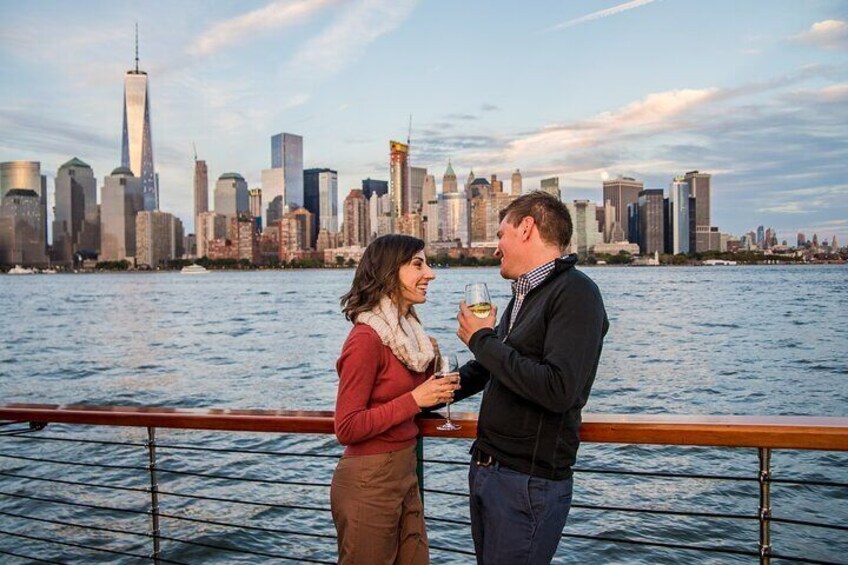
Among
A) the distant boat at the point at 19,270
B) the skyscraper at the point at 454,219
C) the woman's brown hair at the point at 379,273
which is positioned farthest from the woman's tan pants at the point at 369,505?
the distant boat at the point at 19,270

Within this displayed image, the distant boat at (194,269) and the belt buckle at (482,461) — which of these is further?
the distant boat at (194,269)

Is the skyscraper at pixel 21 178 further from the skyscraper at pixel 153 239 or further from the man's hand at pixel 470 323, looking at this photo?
the man's hand at pixel 470 323

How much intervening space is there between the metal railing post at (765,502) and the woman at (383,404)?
98 cm

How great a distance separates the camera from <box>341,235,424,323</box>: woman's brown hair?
2.45 metres

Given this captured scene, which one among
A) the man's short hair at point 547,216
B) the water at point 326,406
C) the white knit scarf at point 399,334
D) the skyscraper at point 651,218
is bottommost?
the water at point 326,406

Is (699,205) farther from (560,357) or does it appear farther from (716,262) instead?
(560,357)

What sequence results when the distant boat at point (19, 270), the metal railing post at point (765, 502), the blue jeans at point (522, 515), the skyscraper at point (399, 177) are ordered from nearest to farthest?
the blue jeans at point (522, 515), the metal railing post at point (765, 502), the distant boat at point (19, 270), the skyscraper at point (399, 177)

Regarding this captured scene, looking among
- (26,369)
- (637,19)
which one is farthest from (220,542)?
(637,19)

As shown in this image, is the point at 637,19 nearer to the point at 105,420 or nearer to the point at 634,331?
the point at 634,331

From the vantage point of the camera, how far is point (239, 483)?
9273 millimetres

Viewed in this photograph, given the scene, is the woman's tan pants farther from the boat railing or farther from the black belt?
the black belt

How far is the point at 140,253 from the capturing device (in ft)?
527

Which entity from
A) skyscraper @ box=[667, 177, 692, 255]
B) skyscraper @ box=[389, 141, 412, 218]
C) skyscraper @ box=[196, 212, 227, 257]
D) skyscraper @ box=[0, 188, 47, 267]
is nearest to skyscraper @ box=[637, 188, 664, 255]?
skyscraper @ box=[667, 177, 692, 255]

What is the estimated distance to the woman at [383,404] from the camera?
7.60 ft
